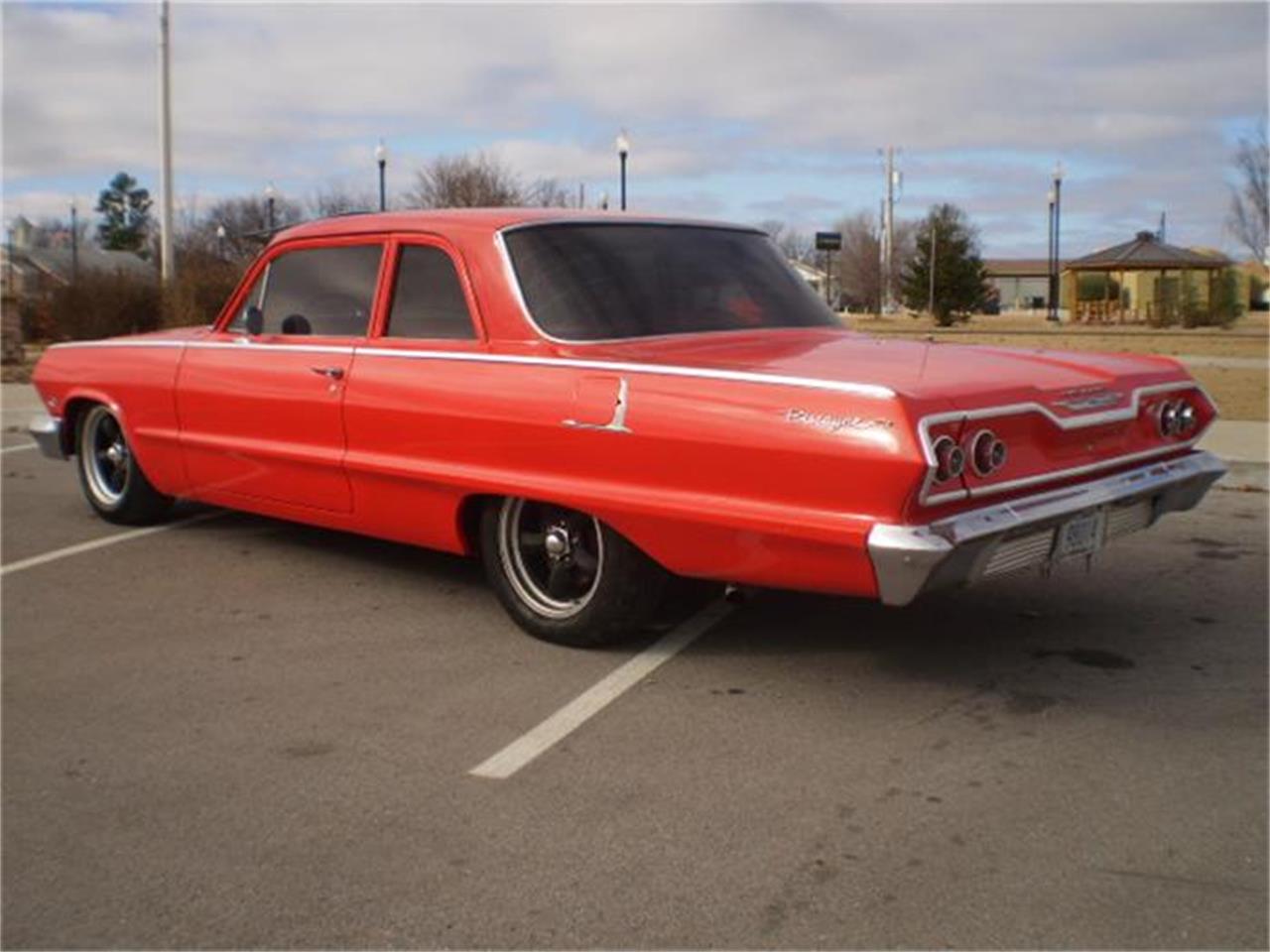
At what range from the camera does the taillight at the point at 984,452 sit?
3.86 meters

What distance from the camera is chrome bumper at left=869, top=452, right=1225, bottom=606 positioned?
3.68 meters

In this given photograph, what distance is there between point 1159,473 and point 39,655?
408 cm

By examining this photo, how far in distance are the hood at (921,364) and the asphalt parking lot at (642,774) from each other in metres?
0.99

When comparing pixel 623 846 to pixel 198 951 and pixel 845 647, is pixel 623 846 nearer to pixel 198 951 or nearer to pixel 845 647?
pixel 198 951

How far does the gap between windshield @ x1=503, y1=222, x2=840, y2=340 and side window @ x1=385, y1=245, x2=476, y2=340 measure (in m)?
0.30

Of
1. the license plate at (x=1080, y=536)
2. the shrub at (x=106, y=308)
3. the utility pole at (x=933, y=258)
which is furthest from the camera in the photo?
the utility pole at (x=933, y=258)

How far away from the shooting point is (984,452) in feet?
12.7

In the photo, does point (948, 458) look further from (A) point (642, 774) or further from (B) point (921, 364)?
(A) point (642, 774)

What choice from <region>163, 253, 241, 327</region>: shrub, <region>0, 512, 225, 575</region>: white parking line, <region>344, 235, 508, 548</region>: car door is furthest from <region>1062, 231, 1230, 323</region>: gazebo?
<region>344, 235, 508, 548</region>: car door

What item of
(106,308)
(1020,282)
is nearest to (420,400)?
(106,308)

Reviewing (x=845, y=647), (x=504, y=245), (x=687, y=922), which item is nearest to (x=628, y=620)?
(x=845, y=647)

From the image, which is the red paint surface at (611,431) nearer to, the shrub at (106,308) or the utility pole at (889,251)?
the shrub at (106,308)

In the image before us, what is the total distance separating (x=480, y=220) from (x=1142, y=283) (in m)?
47.6

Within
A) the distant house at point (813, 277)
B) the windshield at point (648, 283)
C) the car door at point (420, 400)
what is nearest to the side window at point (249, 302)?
the car door at point (420, 400)
